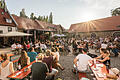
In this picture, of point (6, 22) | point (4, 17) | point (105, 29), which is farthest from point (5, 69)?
point (105, 29)

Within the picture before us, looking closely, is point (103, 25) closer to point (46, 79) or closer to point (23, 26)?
point (23, 26)

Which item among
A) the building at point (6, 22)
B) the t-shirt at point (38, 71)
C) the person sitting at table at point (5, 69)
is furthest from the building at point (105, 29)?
the person sitting at table at point (5, 69)

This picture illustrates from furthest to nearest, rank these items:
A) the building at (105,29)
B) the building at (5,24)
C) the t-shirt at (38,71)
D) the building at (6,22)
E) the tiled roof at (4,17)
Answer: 1. the building at (105,29)
2. the tiled roof at (4,17)
3. the building at (6,22)
4. the building at (5,24)
5. the t-shirt at (38,71)

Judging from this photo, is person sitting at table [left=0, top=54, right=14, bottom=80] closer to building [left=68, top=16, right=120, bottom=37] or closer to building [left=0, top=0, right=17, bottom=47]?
building [left=0, top=0, right=17, bottom=47]

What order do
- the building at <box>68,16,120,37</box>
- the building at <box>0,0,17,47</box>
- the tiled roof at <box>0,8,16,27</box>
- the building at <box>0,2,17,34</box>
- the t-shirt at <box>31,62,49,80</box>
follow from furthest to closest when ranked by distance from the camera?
the building at <box>68,16,120,37</box> < the tiled roof at <box>0,8,16,27</box> < the building at <box>0,2,17,34</box> < the building at <box>0,0,17,47</box> < the t-shirt at <box>31,62,49,80</box>

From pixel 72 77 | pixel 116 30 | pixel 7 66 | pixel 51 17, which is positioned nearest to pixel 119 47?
pixel 72 77

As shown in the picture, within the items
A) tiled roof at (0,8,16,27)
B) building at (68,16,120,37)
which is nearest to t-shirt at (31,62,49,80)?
tiled roof at (0,8,16,27)

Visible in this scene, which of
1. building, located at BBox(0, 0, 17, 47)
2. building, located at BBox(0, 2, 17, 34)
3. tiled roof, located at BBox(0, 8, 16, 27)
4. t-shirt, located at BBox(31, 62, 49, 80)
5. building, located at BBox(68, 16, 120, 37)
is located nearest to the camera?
t-shirt, located at BBox(31, 62, 49, 80)

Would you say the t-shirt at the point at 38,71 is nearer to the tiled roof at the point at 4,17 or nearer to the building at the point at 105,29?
the tiled roof at the point at 4,17

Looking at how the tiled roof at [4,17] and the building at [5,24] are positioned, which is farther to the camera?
the tiled roof at [4,17]

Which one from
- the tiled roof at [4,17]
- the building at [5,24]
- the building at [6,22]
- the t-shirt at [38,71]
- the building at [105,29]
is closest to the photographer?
the t-shirt at [38,71]

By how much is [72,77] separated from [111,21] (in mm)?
27687

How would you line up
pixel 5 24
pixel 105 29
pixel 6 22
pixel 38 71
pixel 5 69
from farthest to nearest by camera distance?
1. pixel 105 29
2. pixel 6 22
3. pixel 5 24
4. pixel 5 69
5. pixel 38 71

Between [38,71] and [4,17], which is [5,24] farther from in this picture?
[38,71]
